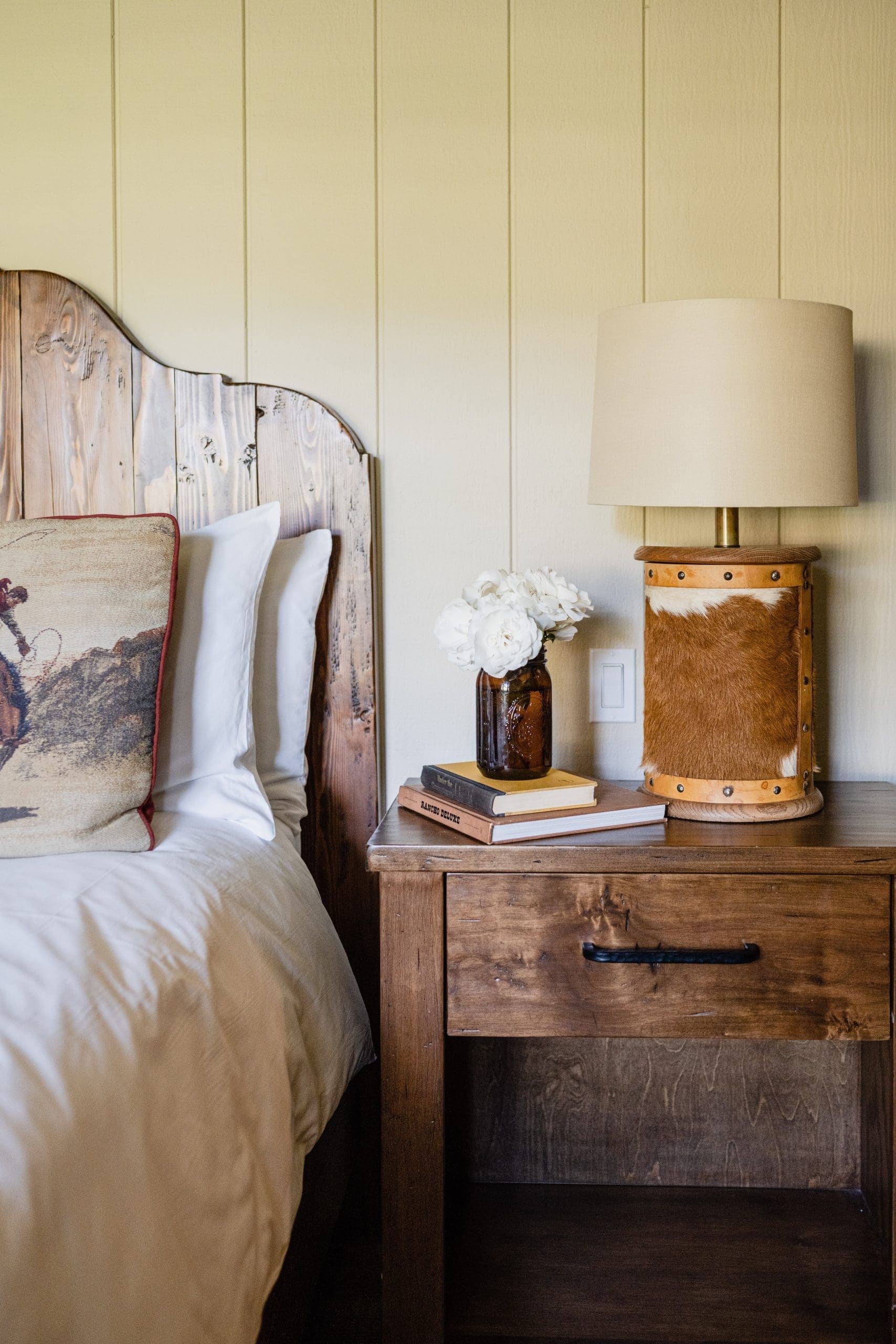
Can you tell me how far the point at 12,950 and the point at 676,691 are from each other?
83 cm

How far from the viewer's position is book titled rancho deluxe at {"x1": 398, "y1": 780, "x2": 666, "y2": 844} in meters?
1.27

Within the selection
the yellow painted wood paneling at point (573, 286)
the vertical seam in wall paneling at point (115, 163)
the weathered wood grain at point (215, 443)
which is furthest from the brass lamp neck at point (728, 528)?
the vertical seam in wall paneling at point (115, 163)

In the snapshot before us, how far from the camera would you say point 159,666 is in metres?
1.29

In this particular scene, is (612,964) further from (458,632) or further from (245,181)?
(245,181)

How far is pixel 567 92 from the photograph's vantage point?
1.59 m

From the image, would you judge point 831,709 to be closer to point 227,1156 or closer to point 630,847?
point 630,847

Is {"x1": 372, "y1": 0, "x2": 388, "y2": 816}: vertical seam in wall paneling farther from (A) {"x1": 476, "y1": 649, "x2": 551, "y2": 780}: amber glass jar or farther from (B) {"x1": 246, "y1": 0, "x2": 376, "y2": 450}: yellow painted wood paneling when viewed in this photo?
(A) {"x1": 476, "y1": 649, "x2": 551, "y2": 780}: amber glass jar

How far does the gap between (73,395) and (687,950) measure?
1.15 m

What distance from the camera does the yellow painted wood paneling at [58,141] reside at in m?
1.62

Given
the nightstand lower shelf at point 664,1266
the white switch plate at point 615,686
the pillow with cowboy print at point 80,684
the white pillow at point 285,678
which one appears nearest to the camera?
the pillow with cowboy print at point 80,684

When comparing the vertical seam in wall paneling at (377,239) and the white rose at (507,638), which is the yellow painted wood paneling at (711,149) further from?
the white rose at (507,638)

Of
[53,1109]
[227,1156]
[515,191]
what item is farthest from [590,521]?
[53,1109]

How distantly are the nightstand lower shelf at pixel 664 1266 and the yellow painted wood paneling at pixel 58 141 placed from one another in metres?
1.47

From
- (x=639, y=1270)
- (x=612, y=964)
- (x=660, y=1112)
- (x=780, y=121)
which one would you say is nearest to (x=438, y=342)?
(x=780, y=121)
